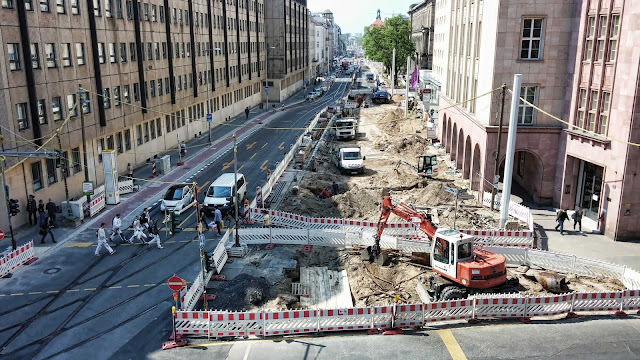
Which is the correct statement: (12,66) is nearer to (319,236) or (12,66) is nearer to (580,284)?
(319,236)

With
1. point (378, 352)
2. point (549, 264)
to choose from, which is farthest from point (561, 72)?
point (378, 352)

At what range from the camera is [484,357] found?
682 inches

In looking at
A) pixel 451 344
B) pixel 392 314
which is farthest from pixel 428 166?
pixel 451 344

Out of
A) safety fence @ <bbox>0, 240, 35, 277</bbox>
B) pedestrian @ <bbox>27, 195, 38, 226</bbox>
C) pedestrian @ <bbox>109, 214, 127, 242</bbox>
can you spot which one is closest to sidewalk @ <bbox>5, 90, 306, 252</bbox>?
pedestrian @ <bbox>27, 195, 38, 226</bbox>

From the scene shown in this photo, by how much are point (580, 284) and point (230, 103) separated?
62.0 metres

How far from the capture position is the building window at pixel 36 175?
32.0 meters

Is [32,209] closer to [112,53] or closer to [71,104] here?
[71,104]

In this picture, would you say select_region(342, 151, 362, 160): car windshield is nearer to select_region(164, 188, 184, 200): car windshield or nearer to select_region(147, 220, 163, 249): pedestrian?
select_region(164, 188, 184, 200): car windshield

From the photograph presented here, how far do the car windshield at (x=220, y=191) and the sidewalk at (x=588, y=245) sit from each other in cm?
1946

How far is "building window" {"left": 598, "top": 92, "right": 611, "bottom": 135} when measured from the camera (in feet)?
95.8

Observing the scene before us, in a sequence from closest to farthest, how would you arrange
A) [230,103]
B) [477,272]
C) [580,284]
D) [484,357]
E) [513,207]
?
[484,357], [477,272], [580,284], [513,207], [230,103]

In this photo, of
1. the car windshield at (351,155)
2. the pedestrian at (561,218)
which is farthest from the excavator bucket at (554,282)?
the car windshield at (351,155)

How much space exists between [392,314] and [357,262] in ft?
22.9

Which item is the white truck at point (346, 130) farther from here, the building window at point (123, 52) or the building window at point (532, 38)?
the building window at point (532, 38)
